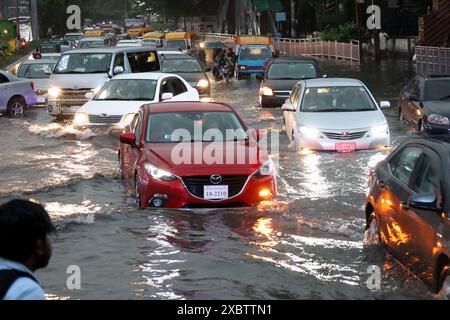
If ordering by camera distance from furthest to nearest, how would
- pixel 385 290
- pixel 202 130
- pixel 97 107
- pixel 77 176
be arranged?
1. pixel 97 107
2. pixel 77 176
3. pixel 202 130
4. pixel 385 290

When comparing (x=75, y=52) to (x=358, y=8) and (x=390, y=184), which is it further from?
(x=358, y=8)

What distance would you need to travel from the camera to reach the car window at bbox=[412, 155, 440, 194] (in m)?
7.10

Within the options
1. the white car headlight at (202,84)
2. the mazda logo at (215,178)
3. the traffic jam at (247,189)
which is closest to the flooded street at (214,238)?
the traffic jam at (247,189)

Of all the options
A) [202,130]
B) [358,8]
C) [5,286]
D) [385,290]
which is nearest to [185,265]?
[385,290]

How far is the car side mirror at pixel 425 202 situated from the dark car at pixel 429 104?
1117cm

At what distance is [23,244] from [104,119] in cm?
1567

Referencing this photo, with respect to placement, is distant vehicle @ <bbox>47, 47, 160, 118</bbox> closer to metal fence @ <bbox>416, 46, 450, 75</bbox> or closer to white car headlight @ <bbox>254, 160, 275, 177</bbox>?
metal fence @ <bbox>416, 46, 450, 75</bbox>

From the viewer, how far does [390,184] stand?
26.8 feet

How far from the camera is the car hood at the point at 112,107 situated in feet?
63.5

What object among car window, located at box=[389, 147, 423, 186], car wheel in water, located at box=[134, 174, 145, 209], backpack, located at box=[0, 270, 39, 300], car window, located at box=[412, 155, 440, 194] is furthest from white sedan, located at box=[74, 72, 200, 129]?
backpack, located at box=[0, 270, 39, 300]

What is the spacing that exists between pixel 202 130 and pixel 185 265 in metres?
3.91

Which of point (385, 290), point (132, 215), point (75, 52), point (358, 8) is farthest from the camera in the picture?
point (358, 8)

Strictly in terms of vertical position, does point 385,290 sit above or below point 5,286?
below

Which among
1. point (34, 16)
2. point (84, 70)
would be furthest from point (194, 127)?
point (34, 16)
